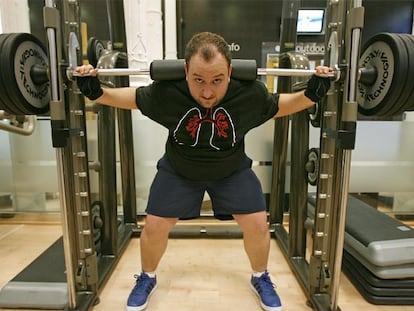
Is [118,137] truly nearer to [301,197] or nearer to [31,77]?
[31,77]

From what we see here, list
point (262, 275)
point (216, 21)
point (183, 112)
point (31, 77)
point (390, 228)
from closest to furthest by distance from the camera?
point (31, 77) → point (183, 112) → point (262, 275) → point (390, 228) → point (216, 21)

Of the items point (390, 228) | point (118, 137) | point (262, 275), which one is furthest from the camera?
point (118, 137)

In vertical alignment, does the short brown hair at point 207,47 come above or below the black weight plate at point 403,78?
above

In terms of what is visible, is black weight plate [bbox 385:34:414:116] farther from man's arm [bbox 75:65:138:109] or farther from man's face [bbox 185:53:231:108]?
man's arm [bbox 75:65:138:109]

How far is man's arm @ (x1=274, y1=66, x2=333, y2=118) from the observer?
4.24ft

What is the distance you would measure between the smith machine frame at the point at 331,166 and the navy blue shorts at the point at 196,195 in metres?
0.31

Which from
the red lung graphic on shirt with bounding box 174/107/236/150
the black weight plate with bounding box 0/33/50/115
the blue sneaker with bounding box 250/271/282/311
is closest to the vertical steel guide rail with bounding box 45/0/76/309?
the black weight plate with bounding box 0/33/50/115

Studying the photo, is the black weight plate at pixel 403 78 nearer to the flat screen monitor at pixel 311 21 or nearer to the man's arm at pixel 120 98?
the man's arm at pixel 120 98

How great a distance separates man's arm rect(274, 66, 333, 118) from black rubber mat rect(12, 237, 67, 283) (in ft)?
4.43

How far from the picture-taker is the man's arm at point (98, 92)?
130 cm

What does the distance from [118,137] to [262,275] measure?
4.39ft

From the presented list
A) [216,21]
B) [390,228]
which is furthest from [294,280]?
[216,21]

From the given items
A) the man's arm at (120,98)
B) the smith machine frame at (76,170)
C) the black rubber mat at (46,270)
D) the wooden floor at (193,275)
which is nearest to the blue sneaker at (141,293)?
the wooden floor at (193,275)

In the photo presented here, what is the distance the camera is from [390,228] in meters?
1.82
